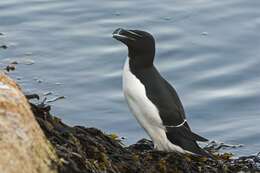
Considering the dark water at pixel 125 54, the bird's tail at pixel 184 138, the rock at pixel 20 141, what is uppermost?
the rock at pixel 20 141

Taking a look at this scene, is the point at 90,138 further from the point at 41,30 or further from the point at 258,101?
the point at 41,30

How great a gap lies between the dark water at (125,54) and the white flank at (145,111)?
166cm

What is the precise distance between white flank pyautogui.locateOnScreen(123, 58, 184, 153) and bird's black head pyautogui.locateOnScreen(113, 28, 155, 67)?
0.17 metres

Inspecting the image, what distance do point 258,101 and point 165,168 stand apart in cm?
397

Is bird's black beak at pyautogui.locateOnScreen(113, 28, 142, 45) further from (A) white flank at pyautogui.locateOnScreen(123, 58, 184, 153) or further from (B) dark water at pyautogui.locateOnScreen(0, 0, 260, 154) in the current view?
(B) dark water at pyautogui.locateOnScreen(0, 0, 260, 154)

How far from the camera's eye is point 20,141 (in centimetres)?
588

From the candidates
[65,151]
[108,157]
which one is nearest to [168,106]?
[108,157]

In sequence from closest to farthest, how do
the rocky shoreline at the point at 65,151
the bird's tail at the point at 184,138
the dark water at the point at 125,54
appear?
the rocky shoreline at the point at 65,151 → the bird's tail at the point at 184,138 → the dark water at the point at 125,54

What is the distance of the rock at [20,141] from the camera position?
577cm

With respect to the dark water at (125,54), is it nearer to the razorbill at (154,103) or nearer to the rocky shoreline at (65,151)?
the razorbill at (154,103)

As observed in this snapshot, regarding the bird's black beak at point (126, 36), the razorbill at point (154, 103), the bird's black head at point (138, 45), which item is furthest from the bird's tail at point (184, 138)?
the bird's black beak at point (126, 36)

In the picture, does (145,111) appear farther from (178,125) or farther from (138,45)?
(138,45)

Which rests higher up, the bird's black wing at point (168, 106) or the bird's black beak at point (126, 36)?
the bird's black beak at point (126, 36)

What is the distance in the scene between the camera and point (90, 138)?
7.80 m
